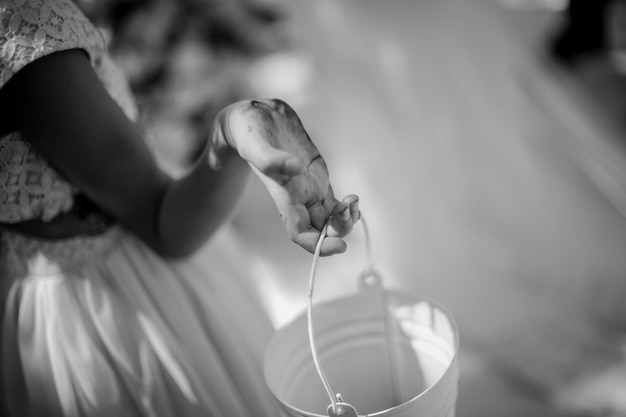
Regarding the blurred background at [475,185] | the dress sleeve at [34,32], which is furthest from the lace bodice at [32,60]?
the blurred background at [475,185]

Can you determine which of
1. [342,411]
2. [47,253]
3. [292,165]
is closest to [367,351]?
[342,411]

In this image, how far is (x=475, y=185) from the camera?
1.44 metres

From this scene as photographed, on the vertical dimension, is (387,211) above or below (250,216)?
above

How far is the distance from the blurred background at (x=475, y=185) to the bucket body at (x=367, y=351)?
1.87ft

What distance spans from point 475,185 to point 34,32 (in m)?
1.16

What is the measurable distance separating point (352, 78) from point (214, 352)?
101 cm

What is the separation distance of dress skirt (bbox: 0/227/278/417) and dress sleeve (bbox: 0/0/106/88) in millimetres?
237

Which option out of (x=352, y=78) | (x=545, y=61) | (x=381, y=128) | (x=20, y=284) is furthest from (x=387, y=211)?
(x=20, y=284)

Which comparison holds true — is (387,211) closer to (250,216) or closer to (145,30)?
(250,216)

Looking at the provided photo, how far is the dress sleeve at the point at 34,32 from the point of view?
0.52 meters

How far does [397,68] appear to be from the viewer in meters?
1.48

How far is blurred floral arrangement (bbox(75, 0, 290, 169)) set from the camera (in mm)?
1804

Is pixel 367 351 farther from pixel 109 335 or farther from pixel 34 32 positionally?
pixel 34 32

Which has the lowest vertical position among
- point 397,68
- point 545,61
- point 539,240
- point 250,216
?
point 250,216
